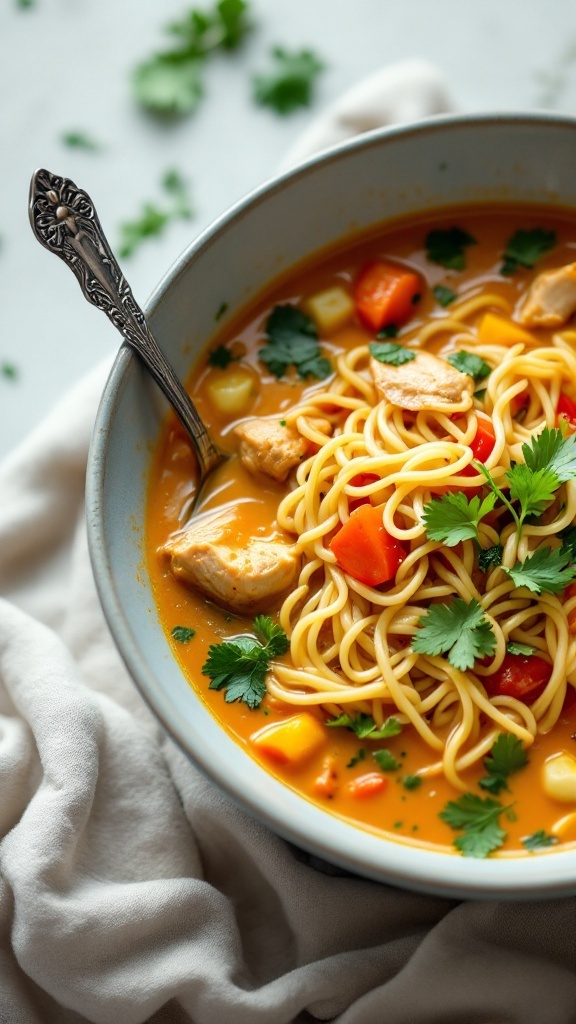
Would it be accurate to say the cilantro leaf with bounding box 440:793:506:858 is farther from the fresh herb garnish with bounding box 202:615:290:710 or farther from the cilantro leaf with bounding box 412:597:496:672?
the fresh herb garnish with bounding box 202:615:290:710

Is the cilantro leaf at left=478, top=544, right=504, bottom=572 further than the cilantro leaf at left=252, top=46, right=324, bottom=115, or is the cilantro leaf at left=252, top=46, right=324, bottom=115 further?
the cilantro leaf at left=252, top=46, right=324, bottom=115

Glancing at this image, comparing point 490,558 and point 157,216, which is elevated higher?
point 157,216

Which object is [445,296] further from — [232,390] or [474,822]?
[474,822]

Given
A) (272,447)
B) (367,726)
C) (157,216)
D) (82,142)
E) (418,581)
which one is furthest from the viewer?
(82,142)

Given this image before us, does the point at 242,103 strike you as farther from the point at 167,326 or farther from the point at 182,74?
the point at 167,326

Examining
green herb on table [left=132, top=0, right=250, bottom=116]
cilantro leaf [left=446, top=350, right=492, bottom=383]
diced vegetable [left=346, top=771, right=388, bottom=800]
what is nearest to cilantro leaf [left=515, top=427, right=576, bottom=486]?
cilantro leaf [left=446, top=350, right=492, bottom=383]

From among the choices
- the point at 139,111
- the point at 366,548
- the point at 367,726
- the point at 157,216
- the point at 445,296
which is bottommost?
the point at 367,726

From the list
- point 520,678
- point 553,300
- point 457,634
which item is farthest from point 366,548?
point 553,300

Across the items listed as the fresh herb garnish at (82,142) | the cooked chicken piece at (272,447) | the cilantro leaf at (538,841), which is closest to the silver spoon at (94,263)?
the cooked chicken piece at (272,447)
